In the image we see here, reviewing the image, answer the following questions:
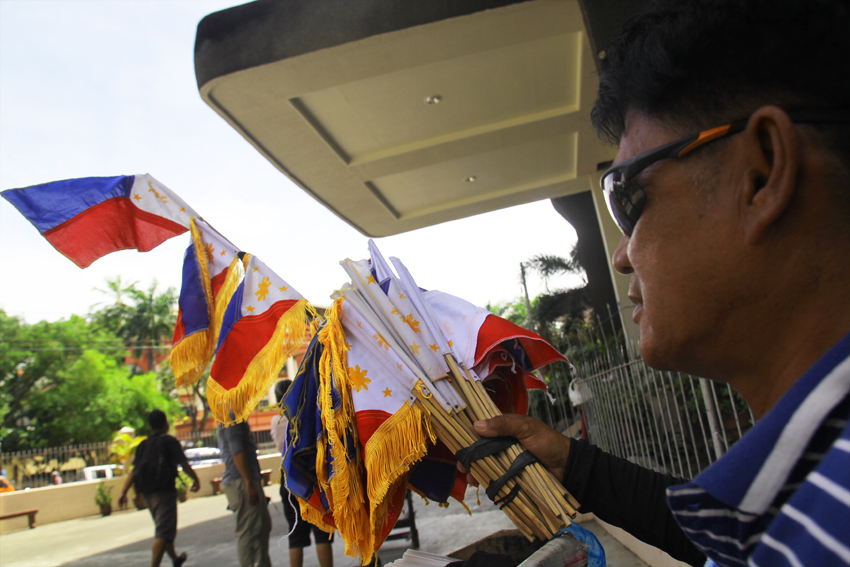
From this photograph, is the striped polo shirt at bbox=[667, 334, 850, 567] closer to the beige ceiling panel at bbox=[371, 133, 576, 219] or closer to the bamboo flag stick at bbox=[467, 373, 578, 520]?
the bamboo flag stick at bbox=[467, 373, 578, 520]

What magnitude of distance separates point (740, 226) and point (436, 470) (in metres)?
1.41

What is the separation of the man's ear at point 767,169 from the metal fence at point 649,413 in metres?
2.55

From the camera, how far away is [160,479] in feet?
20.5

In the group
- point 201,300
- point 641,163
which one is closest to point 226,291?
point 201,300

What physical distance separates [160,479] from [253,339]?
5003 mm

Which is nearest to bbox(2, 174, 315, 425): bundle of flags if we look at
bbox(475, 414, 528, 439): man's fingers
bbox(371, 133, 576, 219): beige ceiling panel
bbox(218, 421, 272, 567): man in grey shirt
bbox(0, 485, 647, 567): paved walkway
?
bbox(475, 414, 528, 439): man's fingers

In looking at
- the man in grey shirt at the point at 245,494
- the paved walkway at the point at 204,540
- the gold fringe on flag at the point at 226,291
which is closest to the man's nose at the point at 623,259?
the gold fringe on flag at the point at 226,291

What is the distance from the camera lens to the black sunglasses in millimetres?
762

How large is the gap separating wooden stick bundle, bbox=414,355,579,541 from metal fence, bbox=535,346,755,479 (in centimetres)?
188

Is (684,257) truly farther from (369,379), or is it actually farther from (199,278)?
(199,278)

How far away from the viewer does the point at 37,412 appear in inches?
1221

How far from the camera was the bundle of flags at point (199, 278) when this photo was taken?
7.30ft

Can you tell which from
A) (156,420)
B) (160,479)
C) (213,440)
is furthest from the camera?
(213,440)

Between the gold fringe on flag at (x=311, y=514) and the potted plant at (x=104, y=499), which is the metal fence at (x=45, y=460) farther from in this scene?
the gold fringe on flag at (x=311, y=514)
